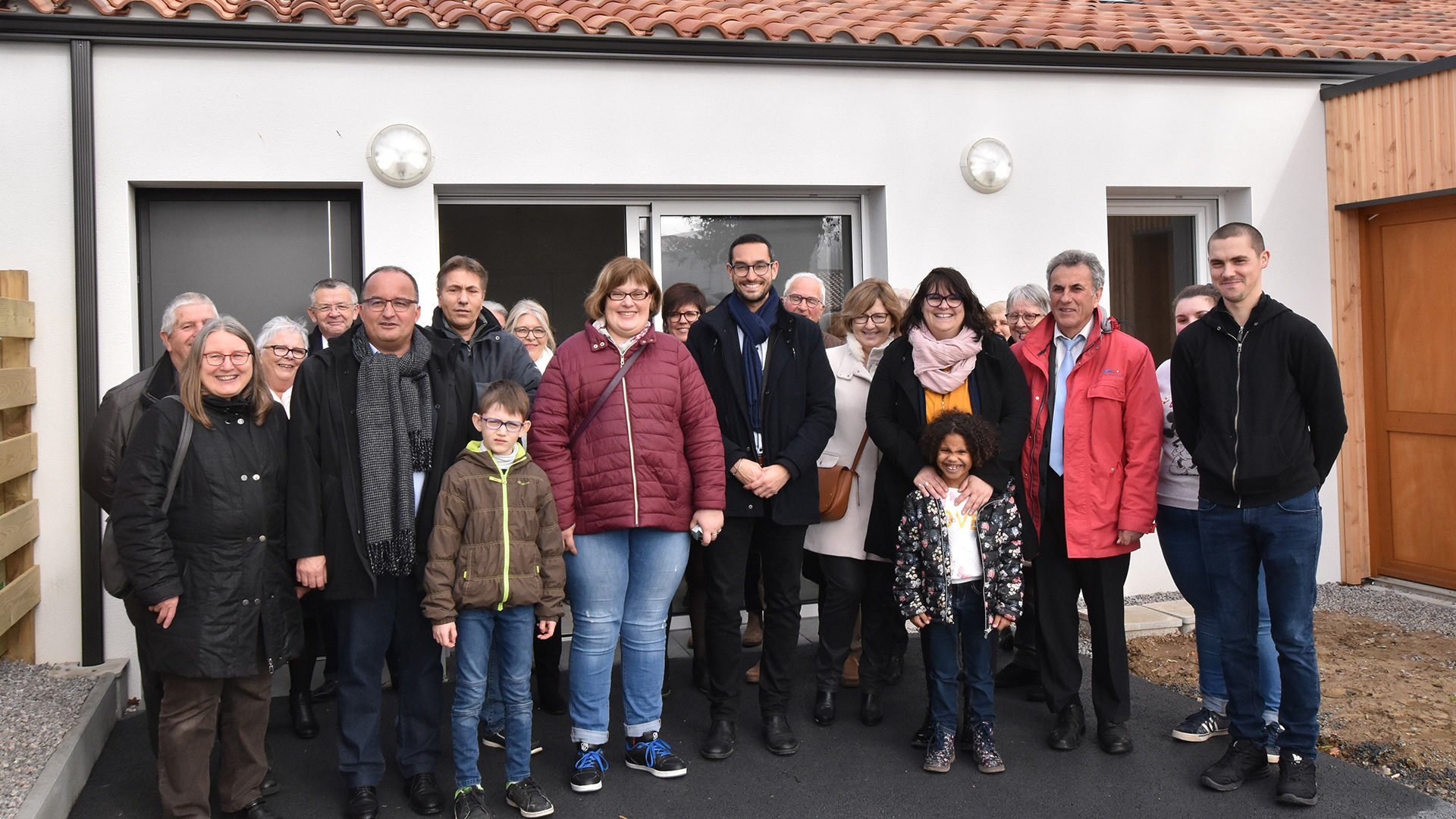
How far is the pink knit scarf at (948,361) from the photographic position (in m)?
4.27

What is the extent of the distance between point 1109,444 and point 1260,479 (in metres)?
0.60

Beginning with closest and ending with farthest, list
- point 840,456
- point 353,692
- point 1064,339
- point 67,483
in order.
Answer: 1. point 353,692
2. point 1064,339
3. point 840,456
4. point 67,483

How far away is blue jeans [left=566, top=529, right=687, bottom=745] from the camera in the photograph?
13.3 ft

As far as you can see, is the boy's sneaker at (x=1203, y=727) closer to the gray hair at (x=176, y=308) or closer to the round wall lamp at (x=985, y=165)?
the round wall lamp at (x=985, y=165)

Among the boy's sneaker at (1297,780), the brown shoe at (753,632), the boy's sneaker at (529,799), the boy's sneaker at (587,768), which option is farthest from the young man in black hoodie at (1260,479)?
the brown shoe at (753,632)

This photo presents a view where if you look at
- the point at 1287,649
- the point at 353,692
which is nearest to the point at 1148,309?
the point at 1287,649

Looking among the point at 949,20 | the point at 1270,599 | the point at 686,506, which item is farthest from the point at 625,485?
the point at 949,20

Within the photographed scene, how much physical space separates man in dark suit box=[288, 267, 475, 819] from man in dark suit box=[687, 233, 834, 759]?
1084mm

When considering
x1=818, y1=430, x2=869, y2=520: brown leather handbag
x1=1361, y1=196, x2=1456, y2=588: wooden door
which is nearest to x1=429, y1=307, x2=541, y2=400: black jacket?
x1=818, y1=430, x2=869, y2=520: brown leather handbag

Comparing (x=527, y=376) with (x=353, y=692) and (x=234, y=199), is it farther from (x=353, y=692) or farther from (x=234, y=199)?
(x=234, y=199)

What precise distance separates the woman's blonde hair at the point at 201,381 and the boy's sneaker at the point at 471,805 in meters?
1.49

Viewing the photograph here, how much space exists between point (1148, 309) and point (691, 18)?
12.2 feet

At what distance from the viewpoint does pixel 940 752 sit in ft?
13.8

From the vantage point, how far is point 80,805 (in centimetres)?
398
